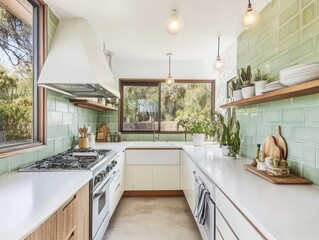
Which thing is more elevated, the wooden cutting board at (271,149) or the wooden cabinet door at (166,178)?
the wooden cutting board at (271,149)

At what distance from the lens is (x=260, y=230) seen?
931 mm

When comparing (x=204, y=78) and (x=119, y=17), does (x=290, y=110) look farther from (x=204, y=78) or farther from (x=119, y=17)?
(x=204, y=78)

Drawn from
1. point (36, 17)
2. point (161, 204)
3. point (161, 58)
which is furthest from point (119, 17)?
point (161, 204)

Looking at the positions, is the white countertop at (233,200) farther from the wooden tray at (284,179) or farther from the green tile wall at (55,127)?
the green tile wall at (55,127)

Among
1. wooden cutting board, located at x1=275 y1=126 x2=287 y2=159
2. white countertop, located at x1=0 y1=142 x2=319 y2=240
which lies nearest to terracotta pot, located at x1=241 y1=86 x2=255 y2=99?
wooden cutting board, located at x1=275 y1=126 x2=287 y2=159

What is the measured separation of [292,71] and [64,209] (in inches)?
61.5

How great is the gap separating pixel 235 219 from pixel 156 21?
86.5 inches

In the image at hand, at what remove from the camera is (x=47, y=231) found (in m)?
1.09

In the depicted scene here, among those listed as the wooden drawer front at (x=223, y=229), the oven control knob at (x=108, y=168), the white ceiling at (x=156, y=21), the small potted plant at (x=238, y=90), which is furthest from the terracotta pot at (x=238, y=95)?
the oven control knob at (x=108, y=168)

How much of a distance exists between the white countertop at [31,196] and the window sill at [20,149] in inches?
6.3

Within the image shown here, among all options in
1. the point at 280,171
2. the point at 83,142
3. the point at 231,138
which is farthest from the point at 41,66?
the point at 280,171

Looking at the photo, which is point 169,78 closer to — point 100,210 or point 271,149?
point 271,149

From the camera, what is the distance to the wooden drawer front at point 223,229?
1.36m

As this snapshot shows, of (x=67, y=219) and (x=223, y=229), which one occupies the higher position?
(x=67, y=219)
